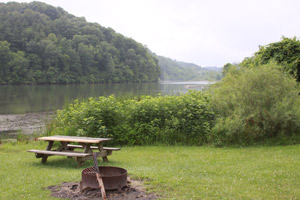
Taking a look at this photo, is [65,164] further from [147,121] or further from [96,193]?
[147,121]

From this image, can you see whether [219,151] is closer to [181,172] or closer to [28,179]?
[181,172]

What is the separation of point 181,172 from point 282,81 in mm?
7329

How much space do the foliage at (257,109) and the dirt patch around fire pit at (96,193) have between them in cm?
653

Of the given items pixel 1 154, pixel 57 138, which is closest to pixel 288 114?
pixel 57 138

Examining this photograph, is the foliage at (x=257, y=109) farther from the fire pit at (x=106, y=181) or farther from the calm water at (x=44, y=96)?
the fire pit at (x=106, y=181)

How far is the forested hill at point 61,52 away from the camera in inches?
3044

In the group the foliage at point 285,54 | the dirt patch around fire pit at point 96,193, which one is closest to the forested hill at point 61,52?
the foliage at point 285,54

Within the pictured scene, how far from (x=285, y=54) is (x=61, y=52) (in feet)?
266

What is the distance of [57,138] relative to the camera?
29.2 ft

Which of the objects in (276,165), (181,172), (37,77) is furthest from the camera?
(37,77)

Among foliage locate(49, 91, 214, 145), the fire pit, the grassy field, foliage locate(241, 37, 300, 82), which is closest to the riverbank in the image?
foliage locate(49, 91, 214, 145)

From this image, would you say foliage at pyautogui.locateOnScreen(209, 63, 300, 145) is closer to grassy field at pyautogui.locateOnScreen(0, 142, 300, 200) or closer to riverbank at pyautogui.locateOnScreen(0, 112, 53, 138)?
grassy field at pyautogui.locateOnScreen(0, 142, 300, 200)

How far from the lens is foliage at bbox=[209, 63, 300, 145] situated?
38.2ft

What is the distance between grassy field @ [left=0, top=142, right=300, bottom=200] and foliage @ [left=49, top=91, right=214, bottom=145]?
109 cm
